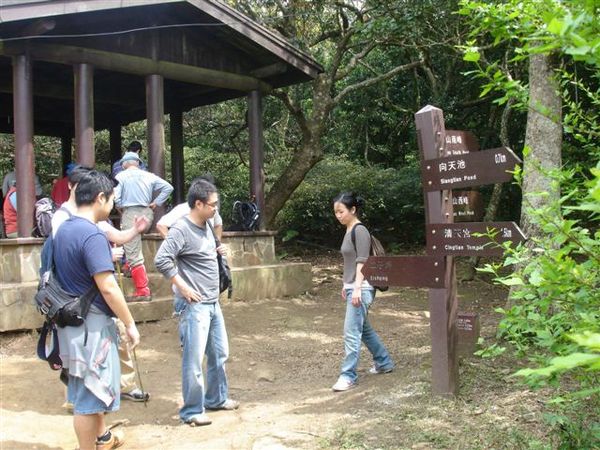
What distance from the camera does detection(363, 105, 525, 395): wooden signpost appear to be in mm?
4121

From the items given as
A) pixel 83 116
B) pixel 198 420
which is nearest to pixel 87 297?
pixel 198 420

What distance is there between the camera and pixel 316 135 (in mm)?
11656

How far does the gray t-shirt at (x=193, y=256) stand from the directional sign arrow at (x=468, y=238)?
5.42 feet

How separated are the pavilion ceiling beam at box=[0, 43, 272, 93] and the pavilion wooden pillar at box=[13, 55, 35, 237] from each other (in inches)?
7.6

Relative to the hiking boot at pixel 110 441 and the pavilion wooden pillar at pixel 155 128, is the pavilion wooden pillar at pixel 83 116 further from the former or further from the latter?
the hiking boot at pixel 110 441

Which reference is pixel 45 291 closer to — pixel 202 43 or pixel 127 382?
pixel 127 382

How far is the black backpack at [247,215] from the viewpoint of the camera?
31.2 ft

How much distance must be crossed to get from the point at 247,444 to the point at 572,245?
2425 millimetres

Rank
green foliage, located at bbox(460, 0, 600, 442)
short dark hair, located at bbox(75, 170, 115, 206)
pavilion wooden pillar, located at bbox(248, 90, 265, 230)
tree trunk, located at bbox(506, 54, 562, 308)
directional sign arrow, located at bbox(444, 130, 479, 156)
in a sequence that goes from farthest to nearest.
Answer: pavilion wooden pillar, located at bbox(248, 90, 265, 230)
tree trunk, located at bbox(506, 54, 562, 308)
directional sign arrow, located at bbox(444, 130, 479, 156)
short dark hair, located at bbox(75, 170, 115, 206)
green foliage, located at bbox(460, 0, 600, 442)

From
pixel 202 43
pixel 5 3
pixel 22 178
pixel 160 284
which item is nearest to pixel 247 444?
pixel 160 284

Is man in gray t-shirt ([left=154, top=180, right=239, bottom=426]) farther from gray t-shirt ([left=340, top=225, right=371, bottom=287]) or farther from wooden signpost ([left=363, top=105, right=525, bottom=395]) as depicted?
wooden signpost ([left=363, top=105, right=525, bottom=395])

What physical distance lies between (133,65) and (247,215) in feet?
9.46

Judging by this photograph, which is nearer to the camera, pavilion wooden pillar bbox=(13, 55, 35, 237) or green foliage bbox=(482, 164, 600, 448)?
green foliage bbox=(482, 164, 600, 448)

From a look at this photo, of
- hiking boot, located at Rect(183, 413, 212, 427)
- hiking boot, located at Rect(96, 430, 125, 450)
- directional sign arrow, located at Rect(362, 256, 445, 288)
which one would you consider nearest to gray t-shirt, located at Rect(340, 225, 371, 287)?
directional sign arrow, located at Rect(362, 256, 445, 288)
